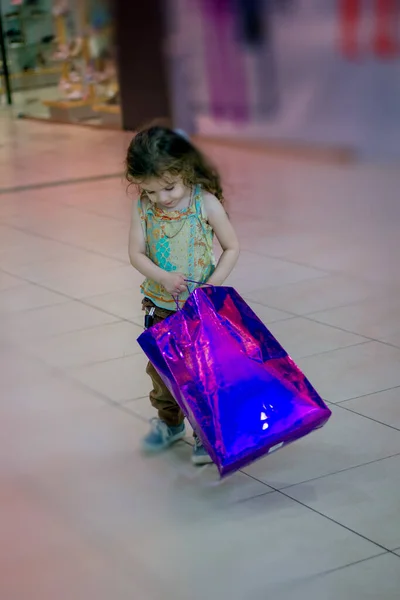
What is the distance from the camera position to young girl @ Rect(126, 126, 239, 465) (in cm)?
252

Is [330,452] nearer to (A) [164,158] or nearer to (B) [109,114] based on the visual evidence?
(A) [164,158]

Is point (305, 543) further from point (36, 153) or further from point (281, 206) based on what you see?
point (36, 153)

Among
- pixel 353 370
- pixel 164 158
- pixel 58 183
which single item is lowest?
pixel 58 183

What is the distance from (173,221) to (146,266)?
132mm

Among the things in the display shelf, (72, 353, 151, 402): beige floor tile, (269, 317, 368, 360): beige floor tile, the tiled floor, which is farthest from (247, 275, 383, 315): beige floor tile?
the display shelf

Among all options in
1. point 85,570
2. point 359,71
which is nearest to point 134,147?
point 85,570

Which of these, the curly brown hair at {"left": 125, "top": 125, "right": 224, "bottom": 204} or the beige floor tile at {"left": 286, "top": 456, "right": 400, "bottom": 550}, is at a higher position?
the curly brown hair at {"left": 125, "top": 125, "right": 224, "bottom": 204}

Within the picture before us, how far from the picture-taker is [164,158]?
2.50 meters

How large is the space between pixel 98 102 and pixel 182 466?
27.8ft

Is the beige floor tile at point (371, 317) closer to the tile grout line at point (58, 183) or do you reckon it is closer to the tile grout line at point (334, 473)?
the tile grout line at point (334, 473)

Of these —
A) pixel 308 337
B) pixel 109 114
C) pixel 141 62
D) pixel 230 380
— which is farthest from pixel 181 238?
pixel 109 114

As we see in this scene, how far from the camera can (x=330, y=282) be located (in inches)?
171

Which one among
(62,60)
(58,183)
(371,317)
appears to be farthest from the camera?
(62,60)

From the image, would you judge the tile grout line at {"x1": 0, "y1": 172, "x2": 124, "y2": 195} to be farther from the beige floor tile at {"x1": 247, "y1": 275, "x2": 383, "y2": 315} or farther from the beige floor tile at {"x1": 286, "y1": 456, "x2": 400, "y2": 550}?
the beige floor tile at {"x1": 286, "y1": 456, "x2": 400, "y2": 550}
